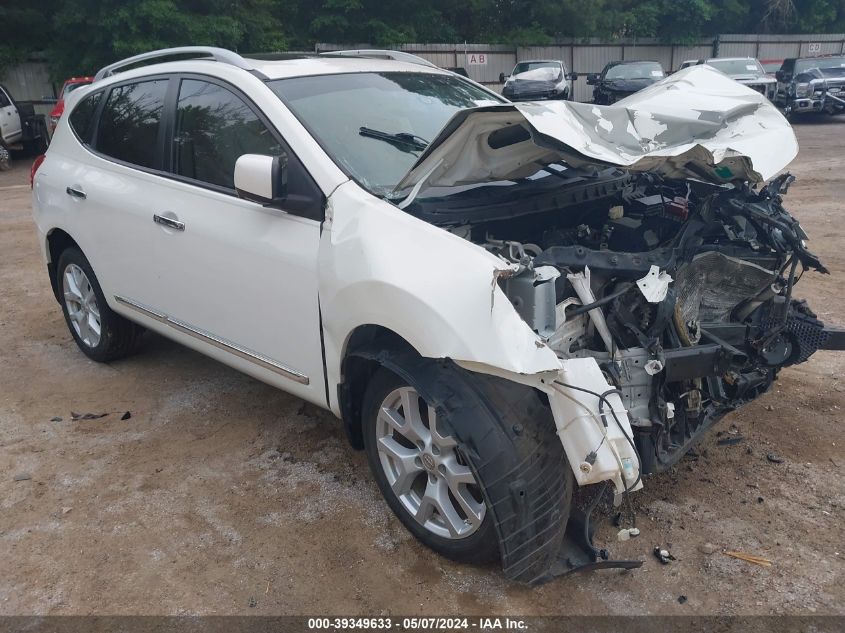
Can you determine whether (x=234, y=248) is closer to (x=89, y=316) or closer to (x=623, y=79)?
(x=89, y=316)

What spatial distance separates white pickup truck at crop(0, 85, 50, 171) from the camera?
1623cm

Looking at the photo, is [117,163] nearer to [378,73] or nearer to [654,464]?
[378,73]

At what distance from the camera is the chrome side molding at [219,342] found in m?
3.35

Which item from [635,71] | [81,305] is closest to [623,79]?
[635,71]

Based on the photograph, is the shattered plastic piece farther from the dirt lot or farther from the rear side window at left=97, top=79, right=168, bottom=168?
the rear side window at left=97, top=79, right=168, bottom=168

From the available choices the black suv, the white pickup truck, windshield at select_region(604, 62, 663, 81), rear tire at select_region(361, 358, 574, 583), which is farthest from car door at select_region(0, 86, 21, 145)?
the black suv

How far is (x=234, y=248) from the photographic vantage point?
134 inches

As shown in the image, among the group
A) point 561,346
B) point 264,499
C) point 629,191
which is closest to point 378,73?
point 629,191

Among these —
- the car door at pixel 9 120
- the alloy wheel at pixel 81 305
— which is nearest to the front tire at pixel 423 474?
the alloy wheel at pixel 81 305

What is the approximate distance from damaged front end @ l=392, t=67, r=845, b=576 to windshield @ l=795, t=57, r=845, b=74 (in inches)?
797

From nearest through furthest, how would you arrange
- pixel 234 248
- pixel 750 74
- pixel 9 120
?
pixel 234 248, pixel 9 120, pixel 750 74

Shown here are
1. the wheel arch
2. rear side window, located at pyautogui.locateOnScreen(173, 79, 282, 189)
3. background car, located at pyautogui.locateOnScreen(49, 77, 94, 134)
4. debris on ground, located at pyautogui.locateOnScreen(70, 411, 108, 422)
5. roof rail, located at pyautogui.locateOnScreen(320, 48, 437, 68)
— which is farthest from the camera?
background car, located at pyautogui.locateOnScreen(49, 77, 94, 134)

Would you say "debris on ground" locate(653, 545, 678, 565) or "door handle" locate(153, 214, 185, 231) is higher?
"door handle" locate(153, 214, 185, 231)

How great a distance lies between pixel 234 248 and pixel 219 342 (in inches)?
21.9
